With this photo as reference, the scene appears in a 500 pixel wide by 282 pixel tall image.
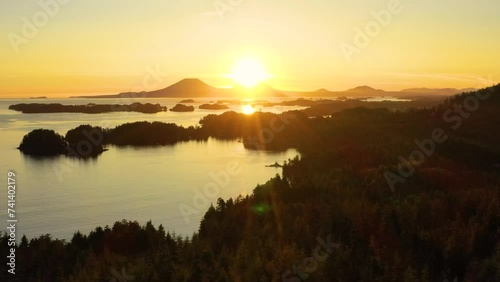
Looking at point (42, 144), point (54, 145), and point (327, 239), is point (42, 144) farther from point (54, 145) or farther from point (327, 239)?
point (327, 239)

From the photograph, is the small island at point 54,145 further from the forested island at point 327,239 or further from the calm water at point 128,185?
the forested island at point 327,239

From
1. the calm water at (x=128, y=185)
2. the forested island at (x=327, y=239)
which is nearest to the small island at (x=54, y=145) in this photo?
the calm water at (x=128, y=185)

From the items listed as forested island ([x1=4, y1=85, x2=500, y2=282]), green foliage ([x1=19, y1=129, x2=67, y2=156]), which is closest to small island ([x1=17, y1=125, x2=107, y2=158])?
green foliage ([x1=19, y1=129, x2=67, y2=156])

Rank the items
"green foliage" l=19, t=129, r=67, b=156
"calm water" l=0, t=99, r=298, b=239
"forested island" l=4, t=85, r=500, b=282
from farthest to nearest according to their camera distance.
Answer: "green foliage" l=19, t=129, r=67, b=156, "calm water" l=0, t=99, r=298, b=239, "forested island" l=4, t=85, r=500, b=282

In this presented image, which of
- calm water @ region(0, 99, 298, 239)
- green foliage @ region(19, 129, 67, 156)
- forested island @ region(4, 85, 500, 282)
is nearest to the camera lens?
forested island @ region(4, 85, 500, 282)

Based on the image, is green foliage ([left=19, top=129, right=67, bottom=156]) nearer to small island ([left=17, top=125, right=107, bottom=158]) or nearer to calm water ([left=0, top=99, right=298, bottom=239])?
small island ([left=17, top=125, right=107, bottom=158])

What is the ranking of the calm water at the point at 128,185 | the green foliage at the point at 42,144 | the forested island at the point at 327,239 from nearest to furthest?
the forested island at the point at 327,239 → the calm water at the point at 128,185 → the green foliage at the point at 42,144

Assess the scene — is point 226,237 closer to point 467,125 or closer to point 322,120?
point 467,125

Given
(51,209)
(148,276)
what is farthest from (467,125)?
(148,276)

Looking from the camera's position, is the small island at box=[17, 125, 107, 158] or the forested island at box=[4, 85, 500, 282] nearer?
the forested island at box=[4, 85, 500, 282]
